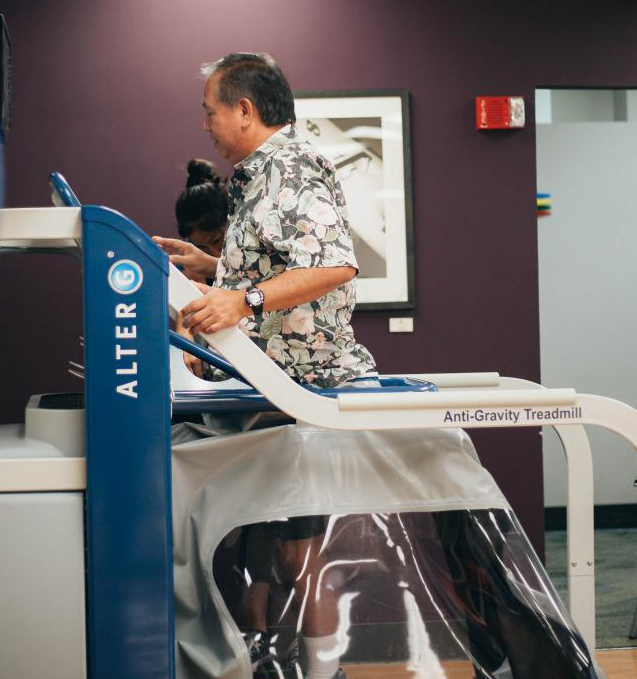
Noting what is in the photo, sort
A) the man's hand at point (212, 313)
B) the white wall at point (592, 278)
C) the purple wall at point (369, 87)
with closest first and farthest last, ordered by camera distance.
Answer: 1. the man's hand at point (212, 313)
2. the purple wall at point (369, 87)
3. the white wall at point (592, 278)

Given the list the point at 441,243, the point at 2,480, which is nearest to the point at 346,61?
the point at 441,243

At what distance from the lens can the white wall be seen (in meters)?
4.63

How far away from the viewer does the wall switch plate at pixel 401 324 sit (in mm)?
3816

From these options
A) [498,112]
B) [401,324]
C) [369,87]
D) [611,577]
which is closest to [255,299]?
[401,324]

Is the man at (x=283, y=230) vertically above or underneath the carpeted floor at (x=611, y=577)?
above

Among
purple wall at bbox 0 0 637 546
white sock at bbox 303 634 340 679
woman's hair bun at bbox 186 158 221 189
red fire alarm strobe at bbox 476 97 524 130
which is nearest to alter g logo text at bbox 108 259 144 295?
white sock at bbox 303 634 340 679

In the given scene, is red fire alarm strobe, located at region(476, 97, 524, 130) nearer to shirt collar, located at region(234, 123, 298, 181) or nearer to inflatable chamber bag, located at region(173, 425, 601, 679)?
shirt collar, located at region(234, 123, 298, 181)

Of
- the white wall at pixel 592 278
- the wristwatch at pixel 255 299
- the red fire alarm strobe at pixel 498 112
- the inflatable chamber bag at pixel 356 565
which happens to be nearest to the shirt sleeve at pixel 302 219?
the wristwatch at pixel 255 299

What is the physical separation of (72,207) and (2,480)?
443 millimetres

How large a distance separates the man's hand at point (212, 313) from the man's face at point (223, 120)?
1.45ft

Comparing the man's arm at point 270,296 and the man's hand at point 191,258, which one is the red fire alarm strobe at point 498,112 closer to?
the man's hand at point 191,258

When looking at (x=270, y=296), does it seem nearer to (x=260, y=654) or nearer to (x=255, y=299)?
(x=255, y=299)

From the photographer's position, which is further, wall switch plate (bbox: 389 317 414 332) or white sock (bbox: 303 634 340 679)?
wall switch plate (bbox: 389 317 414 332)

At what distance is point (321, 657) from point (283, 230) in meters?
0.78
